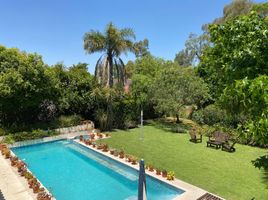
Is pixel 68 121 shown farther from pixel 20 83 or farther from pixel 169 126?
pixel 169 126

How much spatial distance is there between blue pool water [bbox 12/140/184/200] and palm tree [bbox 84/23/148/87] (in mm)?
6467

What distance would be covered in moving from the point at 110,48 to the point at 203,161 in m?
11.6

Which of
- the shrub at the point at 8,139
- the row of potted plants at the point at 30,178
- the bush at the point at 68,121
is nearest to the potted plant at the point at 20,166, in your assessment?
the row of potted plants at the point at 30,178

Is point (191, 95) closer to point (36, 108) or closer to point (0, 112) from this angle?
point (36, 108)

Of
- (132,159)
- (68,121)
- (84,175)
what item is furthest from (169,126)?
(84,175)

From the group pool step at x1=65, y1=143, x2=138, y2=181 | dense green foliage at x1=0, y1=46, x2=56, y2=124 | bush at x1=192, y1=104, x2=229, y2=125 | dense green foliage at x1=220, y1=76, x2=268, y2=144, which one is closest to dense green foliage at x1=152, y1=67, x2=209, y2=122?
bush at x1=192, y1=104, x2=229, y2=125

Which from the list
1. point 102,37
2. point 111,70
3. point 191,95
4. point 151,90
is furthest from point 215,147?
point 102,37

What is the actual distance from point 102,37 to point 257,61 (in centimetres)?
1701

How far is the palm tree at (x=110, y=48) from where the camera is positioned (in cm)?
1961

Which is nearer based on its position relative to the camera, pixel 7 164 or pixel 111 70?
pixel 7 164

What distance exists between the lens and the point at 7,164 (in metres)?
12.6

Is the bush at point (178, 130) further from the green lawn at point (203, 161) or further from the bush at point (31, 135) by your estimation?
the bush at point (31, 135)

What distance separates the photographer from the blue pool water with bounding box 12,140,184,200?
10.3m

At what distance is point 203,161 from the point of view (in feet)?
42.7
